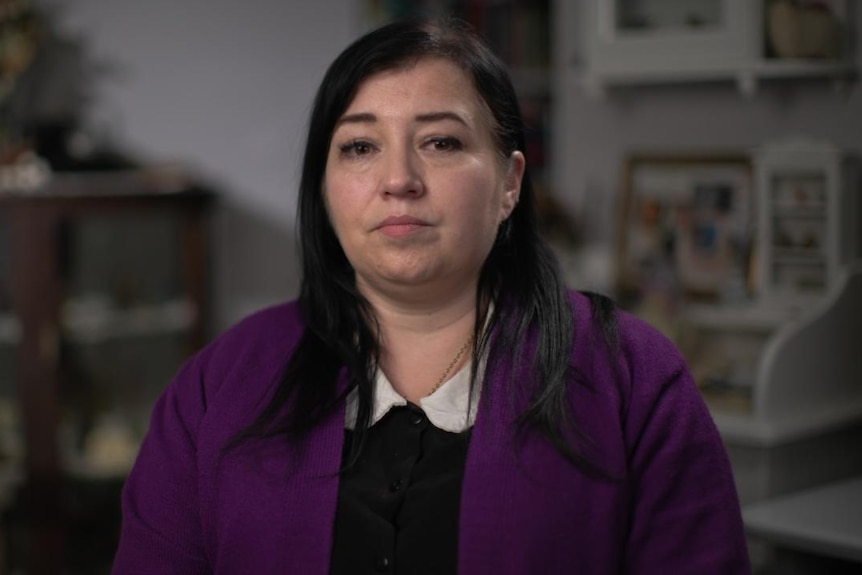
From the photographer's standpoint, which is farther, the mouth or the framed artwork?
the framed artwork

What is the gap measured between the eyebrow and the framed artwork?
1.48m

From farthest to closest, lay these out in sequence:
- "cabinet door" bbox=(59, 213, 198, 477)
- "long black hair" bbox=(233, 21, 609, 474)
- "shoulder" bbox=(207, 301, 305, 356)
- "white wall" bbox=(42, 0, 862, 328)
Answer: "white wall" bbox=(42, 0, 862, 328) → "cabinet door" bbox=(59, 213, 198, 477) → "shoulder" bbox=(207, 301, 305, 356) → "long black hair" bbox=(233, 21, 609, 474)

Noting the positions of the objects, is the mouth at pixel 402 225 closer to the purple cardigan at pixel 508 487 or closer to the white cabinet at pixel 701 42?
the purple cardigan at pixel 508 487

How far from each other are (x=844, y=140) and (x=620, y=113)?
584 mm

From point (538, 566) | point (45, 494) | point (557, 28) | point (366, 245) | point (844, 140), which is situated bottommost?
point (45, 494)

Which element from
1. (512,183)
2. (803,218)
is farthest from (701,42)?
(512,183)

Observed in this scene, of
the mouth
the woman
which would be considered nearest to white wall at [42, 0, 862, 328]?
the woman

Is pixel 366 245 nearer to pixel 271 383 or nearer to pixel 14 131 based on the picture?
pixel 271 383

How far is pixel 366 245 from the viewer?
150 centimetres

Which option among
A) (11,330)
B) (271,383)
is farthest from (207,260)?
(271,383)

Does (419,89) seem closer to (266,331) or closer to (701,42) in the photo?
(266,331)

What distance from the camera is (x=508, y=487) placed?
1.41m

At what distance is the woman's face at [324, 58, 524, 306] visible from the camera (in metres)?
1.46

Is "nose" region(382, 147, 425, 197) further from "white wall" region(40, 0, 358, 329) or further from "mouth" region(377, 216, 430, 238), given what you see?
"white wall" region(40, 0, 358, 329)
